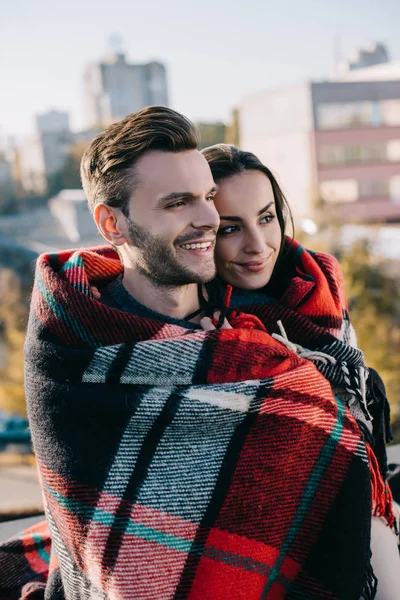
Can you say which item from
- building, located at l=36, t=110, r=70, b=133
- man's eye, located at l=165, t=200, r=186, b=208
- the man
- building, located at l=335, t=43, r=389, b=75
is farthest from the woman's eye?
building, located at l=335, t=43, r=389, b=75

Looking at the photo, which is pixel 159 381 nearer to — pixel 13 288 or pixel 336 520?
pixel 336 520

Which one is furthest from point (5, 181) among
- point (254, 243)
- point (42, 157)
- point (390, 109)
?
Result: point (254, 243)

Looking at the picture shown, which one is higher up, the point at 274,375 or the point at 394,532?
the point at 274,375

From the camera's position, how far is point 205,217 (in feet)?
6.41

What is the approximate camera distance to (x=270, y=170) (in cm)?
228

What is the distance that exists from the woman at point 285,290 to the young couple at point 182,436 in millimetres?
15

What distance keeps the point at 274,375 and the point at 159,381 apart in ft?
0.98

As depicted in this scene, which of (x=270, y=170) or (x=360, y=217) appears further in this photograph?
(x=360, y=217)

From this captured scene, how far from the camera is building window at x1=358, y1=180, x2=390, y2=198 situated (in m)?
34.1

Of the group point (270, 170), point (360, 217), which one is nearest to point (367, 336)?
point (270, 170)

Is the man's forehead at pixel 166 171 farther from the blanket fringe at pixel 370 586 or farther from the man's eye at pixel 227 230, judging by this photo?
the blanket fringe at pixel 370 586

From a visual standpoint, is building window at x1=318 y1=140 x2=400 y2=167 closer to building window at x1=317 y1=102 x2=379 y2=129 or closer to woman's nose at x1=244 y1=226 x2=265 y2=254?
building window at x1=317 y1=102 x2=379 y2=129

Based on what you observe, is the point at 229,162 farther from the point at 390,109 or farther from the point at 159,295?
the point at 390,109

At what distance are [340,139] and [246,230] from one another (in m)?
33.2
